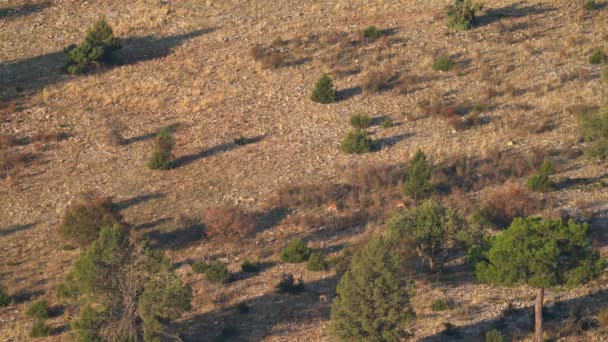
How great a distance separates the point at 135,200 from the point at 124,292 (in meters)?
10.7

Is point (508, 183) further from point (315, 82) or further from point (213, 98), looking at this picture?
point (213, 98)

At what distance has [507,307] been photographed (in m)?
38.1

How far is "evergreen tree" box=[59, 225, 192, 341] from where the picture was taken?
3550 cm

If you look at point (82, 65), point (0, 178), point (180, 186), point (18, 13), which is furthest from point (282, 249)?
point (18, 13)

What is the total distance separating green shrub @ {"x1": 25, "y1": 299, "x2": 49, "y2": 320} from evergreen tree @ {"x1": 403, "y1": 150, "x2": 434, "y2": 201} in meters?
16.6

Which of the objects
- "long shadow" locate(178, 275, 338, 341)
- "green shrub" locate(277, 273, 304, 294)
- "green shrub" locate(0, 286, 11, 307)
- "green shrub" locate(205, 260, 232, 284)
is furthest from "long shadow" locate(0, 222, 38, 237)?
"green shrub" locate(277, 273, 304, 294)

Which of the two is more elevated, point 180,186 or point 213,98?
point 213,98

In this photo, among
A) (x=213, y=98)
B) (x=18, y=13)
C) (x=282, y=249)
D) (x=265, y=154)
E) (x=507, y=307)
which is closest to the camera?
(x=507, y=307)

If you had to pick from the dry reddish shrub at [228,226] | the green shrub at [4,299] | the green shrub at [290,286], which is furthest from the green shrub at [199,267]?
the green shrub at [4,299]

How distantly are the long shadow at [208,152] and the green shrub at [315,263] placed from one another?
10.8 meters

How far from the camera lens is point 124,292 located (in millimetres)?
36188

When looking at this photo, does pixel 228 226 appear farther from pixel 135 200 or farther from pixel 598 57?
pixel 598 57

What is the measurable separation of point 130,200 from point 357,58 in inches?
685

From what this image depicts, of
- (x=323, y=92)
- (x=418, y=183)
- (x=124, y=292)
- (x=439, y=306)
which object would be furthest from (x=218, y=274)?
(x=323, y=92)
